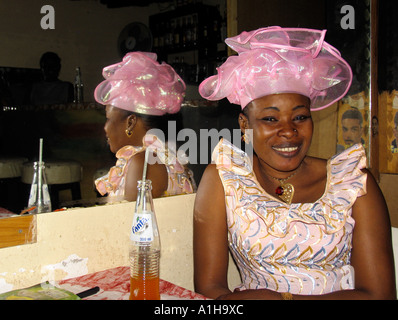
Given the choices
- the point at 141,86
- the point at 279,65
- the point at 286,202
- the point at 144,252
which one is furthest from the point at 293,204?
the point at 141,86

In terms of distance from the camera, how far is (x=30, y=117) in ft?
4.49

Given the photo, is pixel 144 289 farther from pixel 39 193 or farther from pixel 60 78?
pixel 60 78

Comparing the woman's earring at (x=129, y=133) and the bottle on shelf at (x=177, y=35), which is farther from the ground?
the bottle on shelf at (x=177, y=35)

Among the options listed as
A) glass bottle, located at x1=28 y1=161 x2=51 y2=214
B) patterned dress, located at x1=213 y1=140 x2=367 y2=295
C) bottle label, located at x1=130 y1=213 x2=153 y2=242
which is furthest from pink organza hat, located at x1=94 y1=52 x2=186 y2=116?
bottle label, located at x1=130 y1=213 x2=153 y2=242

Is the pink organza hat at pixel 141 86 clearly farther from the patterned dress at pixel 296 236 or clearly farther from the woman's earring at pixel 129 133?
the patterned dress at pixel 296 236

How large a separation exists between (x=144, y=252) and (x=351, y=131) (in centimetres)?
194

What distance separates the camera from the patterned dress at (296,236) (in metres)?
1.46

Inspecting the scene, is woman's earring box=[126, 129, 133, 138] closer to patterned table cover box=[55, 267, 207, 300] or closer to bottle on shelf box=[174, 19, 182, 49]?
bottle on shelf box=[174, 19, 182, 49]

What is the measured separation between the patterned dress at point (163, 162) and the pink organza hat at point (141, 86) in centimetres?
15

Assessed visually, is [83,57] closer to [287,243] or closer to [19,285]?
[19,285]

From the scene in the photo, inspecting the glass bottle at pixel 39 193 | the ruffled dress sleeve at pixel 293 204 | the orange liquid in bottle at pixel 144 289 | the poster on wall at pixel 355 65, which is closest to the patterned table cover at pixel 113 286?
the orange liquid in bottle at pixel 144 289

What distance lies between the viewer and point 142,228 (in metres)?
1.12

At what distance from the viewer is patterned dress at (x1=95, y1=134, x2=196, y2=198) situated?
165cm
